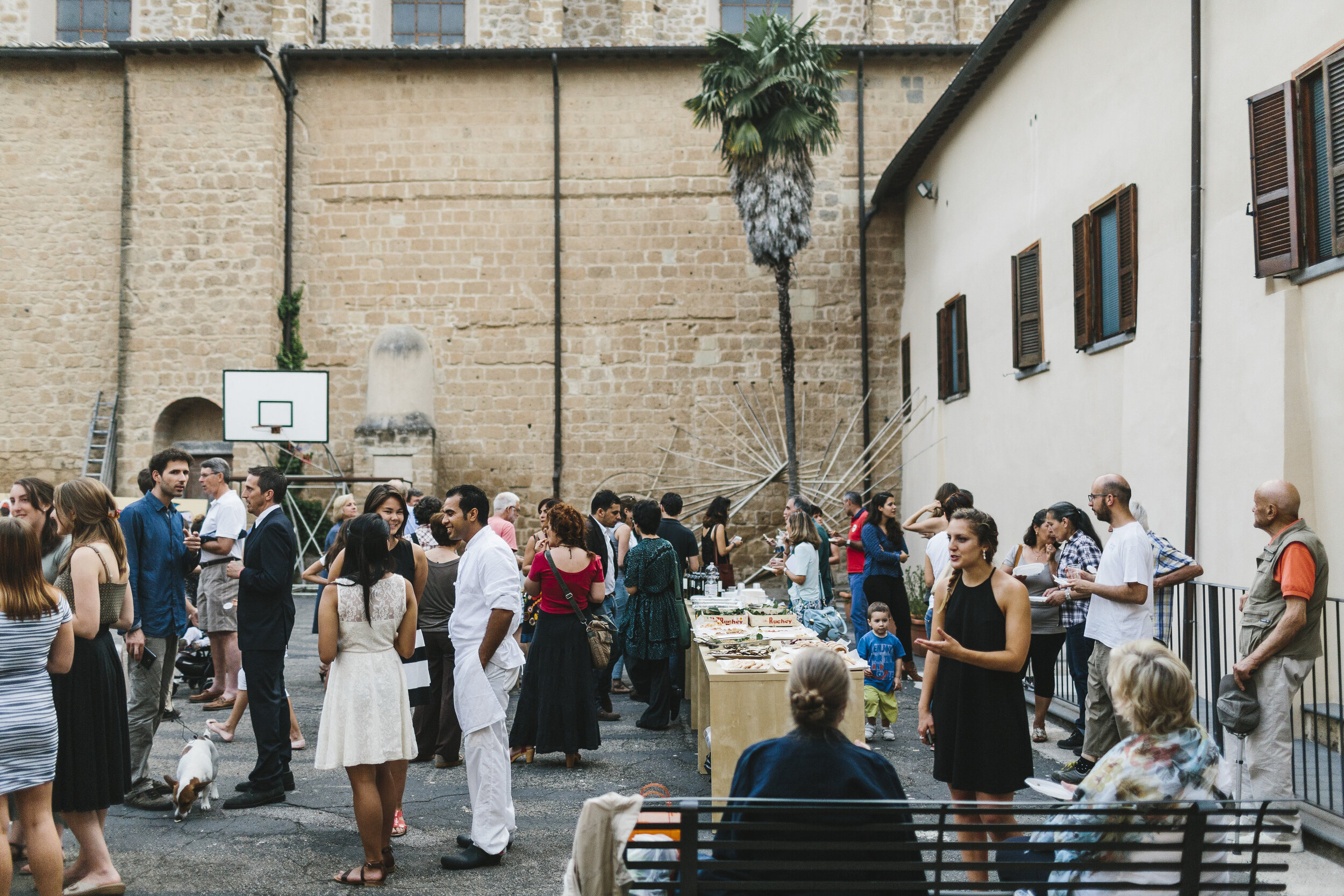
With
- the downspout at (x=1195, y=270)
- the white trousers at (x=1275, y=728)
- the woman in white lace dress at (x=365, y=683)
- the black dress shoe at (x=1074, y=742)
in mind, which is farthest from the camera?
the downspout at (x=1195, y=270)

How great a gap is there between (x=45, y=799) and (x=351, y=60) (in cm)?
1646

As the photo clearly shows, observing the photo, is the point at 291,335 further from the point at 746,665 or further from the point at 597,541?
the point at 746,665

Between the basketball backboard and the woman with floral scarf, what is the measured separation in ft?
49.5

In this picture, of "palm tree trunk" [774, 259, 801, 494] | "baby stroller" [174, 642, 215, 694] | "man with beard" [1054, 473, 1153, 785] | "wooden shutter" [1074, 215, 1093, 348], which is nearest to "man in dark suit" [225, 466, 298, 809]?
"baby stroller" [174, 642, 215, 694]

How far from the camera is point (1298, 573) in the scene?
16.4 feet

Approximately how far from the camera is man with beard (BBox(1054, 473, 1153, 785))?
592 cm

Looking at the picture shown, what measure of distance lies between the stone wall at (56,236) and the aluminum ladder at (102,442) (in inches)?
12.9

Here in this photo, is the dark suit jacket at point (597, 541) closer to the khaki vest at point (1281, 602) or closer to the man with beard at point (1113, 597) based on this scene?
the man with beard at point (1113, 597)

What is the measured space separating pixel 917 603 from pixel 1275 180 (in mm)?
6764

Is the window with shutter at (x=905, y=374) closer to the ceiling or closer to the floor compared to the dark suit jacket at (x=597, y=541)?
closer to the ceiling

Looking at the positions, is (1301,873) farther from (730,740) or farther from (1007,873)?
(730,740)

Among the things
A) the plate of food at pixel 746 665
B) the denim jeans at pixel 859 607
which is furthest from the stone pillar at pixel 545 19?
the plate of food at pixel 746 665

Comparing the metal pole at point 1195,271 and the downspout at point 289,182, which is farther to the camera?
the downspout at point 289,182

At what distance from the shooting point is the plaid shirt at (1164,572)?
251 inches
